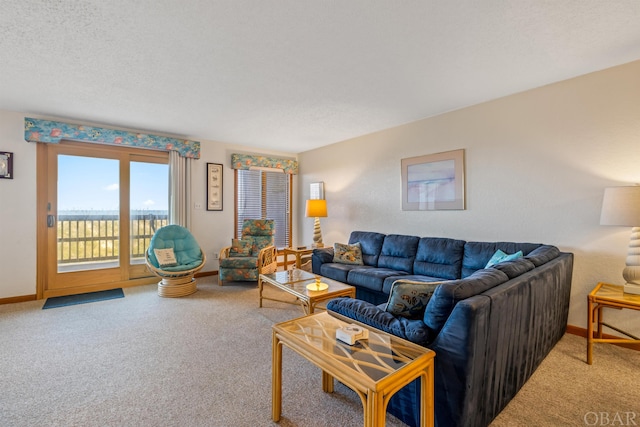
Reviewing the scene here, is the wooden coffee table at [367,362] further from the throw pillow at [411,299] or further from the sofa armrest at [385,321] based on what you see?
the throw pillow at [411,299]

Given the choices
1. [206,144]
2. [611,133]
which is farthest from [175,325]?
[611,133]

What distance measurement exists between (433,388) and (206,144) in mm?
5004

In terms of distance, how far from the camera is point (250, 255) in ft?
16.3

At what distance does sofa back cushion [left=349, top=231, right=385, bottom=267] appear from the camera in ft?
13.5

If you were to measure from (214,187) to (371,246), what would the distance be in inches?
119

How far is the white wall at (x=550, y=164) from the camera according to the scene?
257 cm

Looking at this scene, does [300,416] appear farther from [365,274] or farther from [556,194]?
[556,194]

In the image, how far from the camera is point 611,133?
260cm

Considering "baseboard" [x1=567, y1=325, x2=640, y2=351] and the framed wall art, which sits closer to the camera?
"baseboard" [x1=567, y1=325, x2=640, y2=351]

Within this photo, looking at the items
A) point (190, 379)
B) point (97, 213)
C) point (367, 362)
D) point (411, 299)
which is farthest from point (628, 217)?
point (97, 213)

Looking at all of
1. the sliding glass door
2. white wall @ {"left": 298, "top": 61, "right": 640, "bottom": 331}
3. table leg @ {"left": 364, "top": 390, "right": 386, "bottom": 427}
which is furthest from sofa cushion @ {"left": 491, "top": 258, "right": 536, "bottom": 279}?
the sliding glass door

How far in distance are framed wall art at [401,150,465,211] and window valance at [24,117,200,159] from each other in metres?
3.55

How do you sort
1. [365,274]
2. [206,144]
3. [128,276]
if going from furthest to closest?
[206,144] < [128,276] < [365,274]

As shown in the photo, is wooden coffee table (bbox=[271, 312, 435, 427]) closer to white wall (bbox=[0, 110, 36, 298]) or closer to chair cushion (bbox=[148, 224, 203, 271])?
chair cushion (bbox=[148, 224, 203, 271])
